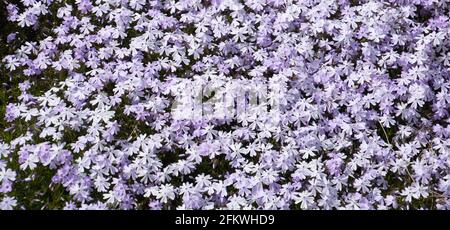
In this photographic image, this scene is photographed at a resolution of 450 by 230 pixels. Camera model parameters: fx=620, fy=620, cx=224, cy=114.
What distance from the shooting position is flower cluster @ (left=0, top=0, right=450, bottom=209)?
559 centimetres

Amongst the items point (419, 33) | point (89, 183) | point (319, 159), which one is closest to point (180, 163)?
point (89, 183)

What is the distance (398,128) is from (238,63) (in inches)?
69.4

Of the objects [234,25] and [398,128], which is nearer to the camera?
[398,128]

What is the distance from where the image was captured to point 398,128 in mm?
6223

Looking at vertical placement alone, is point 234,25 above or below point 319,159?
above

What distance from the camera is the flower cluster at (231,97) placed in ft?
18.4

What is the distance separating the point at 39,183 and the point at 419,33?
424 cm

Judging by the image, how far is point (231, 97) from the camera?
20.0 ft
